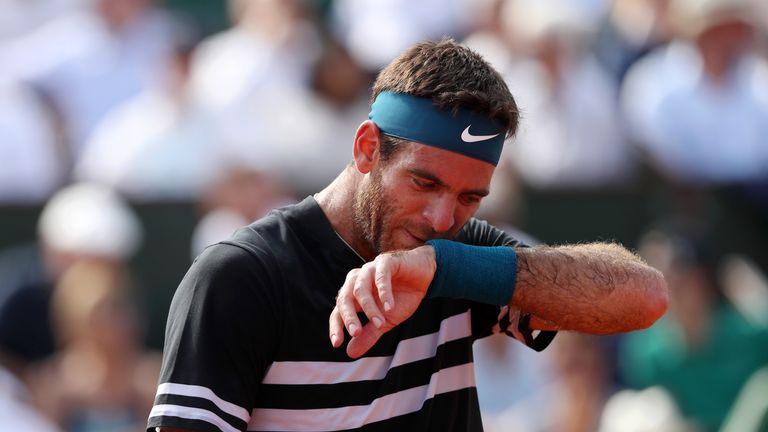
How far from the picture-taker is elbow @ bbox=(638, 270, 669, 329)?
10.5ft

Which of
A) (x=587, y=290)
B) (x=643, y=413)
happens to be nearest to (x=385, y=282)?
(x=587, y=290)

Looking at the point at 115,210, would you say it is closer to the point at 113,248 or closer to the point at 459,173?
the point at 113,248

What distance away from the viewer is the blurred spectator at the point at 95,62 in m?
7.69

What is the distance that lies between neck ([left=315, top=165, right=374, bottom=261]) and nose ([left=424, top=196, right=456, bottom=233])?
7.9 inches

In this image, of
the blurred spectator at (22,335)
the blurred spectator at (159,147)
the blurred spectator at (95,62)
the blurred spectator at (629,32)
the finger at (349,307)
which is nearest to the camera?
the finger at (349,307)

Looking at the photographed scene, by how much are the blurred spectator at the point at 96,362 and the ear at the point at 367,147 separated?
125 inches

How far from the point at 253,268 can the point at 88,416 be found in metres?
3.38

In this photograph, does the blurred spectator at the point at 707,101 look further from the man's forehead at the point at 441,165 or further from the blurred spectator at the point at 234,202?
the man's forehead at the point at 441,165

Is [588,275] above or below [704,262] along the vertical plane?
above

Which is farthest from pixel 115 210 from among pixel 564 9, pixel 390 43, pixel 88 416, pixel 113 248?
pixel 564 9

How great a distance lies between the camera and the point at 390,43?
8.09 meters

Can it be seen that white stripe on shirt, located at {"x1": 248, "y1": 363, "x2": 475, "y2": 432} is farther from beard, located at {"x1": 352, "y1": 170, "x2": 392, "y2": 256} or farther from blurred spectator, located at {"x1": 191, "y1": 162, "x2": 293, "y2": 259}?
blurred spectator, located at {"x1": 191, "y1": 162, "x2": 293, "y2": 259}

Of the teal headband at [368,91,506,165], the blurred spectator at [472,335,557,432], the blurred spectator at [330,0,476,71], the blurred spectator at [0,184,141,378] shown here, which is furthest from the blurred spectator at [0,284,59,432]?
the teal headband at [368,91,506,165]

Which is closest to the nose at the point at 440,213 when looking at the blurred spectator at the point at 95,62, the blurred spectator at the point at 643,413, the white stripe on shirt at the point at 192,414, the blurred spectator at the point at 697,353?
the white stripe on shirt at the point at 192,414
